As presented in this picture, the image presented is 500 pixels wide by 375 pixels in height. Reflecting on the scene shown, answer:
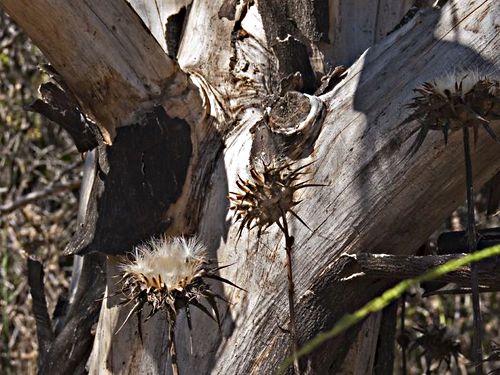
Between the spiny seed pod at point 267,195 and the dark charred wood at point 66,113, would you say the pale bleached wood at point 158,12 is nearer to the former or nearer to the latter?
the dark charred wood at point 66,113

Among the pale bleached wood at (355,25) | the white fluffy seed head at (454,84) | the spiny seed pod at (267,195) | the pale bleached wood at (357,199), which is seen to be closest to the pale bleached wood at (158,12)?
the pale bleached wood at (355,25)

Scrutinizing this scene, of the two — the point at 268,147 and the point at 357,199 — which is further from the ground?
the point at 268,147

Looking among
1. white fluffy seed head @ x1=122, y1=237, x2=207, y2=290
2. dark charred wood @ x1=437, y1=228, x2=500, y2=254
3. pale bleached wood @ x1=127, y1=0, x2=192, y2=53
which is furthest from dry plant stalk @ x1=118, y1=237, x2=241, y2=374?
pale bleached wood @ x1=127, y1=0, x2=192, y2=53

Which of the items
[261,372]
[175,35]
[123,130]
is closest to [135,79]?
[123,130]

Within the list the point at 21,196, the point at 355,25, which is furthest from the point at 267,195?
the point at 21,196

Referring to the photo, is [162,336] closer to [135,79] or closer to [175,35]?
[135,79]

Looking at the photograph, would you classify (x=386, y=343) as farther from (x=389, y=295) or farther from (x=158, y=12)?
(x=389, y=295)

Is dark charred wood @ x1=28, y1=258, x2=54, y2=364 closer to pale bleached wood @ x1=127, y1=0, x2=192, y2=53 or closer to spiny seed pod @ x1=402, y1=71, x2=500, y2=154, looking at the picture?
pale bleached wood @ x1=127, y1=0, x2=192, y2=53
